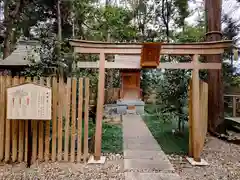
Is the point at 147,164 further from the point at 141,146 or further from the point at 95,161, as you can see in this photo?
the point at 141,146

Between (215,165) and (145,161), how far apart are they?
1314 mm

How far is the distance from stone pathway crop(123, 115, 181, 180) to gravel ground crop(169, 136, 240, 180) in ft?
0.72

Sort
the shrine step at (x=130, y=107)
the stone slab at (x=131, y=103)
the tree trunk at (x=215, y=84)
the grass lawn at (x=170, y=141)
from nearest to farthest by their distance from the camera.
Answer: the grass lawn at (x=170, y=141) → the tree trunk at (x=215, y=84) → the shrine step at (x=130, y=107) → the stone slab at (x=131, y=103)

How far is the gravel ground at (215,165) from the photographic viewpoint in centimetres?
387

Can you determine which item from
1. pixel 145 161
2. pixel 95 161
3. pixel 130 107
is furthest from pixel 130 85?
pixel 95 161

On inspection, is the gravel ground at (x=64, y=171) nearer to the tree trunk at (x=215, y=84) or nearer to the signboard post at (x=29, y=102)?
the signboard post at (x=29, y=102)

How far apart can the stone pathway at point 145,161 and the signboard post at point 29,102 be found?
1.72 metres

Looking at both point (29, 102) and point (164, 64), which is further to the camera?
point (164, 64)

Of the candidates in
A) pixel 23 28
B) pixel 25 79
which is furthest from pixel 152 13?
pixel 25 79

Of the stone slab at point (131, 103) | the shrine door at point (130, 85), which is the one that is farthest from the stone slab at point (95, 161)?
the shrine door at point (130, 85)

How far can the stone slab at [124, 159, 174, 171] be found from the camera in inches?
163

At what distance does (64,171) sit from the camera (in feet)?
13.0

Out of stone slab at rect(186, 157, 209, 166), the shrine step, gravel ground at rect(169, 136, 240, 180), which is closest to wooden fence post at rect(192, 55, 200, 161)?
stone slab at rect(186, 157, 209, 166)

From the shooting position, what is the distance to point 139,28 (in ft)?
68.4
